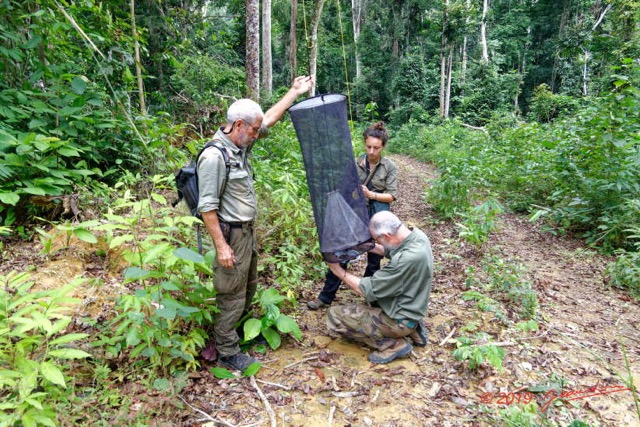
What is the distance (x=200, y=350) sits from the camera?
3.19 meters

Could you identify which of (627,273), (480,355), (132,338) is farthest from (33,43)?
(627,273)

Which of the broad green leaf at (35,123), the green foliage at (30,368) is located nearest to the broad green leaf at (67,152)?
the broad green leaf at (35,123)

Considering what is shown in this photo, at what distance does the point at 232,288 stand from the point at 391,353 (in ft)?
5.12

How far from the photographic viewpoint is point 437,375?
3.13m

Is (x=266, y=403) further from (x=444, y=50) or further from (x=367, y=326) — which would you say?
(x=444, y=50)

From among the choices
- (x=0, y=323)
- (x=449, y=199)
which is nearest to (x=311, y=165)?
(x=0, y=323)

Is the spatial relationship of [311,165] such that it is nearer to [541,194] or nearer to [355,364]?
[355,364]

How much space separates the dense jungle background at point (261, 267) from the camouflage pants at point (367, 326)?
0.21 m

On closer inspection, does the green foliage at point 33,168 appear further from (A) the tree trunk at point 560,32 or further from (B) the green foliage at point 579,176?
(A) the tree trunk at point 560,32

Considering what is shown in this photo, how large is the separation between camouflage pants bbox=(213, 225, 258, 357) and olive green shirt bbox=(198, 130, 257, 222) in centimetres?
15

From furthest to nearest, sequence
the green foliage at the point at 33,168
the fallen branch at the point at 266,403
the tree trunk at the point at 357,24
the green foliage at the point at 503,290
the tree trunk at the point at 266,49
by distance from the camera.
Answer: the tree trunk at the point at 357,24 → the tree trunk at the point at 266,49 → the green foliage at the point at 503,290 → the green foliage at the point at 33,168 → the fallen branch at the point at 266,403

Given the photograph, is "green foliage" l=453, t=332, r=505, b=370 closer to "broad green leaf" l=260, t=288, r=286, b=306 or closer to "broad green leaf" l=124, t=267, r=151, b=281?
"broad green leaf" l=260, t=288, r=286, b=306

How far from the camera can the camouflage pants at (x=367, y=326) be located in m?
3.25

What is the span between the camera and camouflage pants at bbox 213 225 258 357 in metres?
2.95
